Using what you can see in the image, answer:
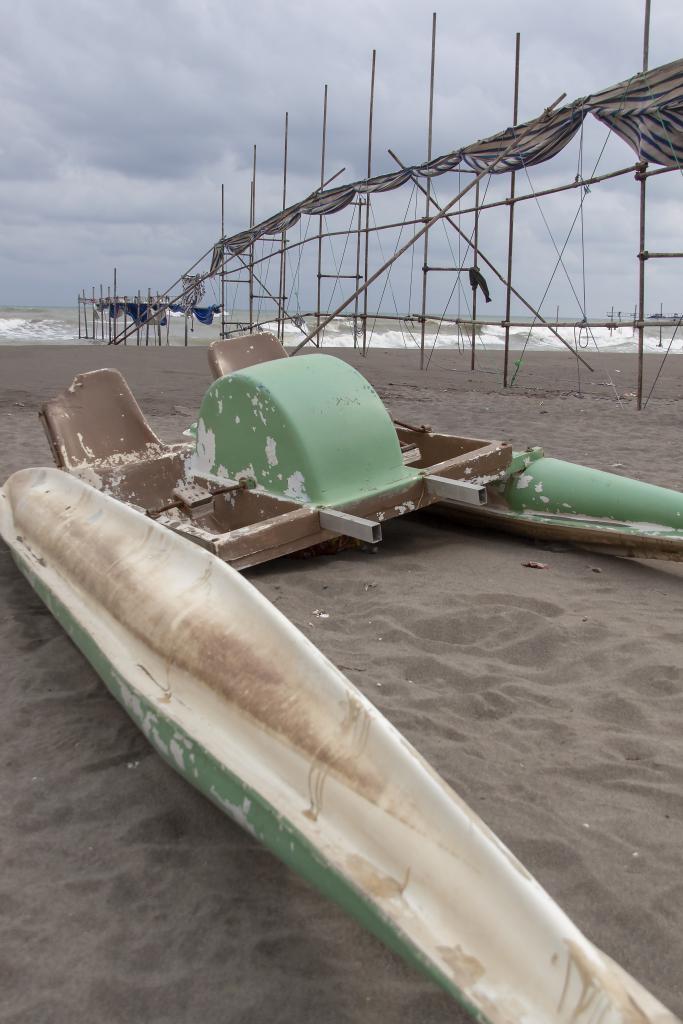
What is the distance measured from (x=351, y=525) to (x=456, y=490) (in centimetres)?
60

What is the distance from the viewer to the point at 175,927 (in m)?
1.75

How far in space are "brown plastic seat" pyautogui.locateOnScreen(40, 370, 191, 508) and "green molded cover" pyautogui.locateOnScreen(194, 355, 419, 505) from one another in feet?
1.81

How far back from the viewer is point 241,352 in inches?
209

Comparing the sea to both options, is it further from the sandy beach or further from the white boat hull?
the white boat hull

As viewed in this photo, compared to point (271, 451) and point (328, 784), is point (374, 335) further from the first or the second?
point (328, 784)

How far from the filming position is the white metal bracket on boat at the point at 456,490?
150 inches

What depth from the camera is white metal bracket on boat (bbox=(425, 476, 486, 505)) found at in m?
3.82

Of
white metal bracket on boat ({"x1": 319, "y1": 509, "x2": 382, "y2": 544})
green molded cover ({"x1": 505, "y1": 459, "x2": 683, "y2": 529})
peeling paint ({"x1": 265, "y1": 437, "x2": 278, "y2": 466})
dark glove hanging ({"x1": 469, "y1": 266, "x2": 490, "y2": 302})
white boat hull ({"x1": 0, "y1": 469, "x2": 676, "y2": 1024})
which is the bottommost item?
white boat hull ({"x1": 0, "y1": 469, "x2": 676, "y2": 1024})

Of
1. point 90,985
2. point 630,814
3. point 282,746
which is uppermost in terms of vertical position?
point 282,746

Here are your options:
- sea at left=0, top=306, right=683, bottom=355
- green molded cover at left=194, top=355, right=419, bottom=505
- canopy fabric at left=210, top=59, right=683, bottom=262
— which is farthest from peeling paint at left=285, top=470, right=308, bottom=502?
sea at left=0, top=306, right=683, bottom=355

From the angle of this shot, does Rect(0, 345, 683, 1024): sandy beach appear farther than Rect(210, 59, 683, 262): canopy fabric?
No

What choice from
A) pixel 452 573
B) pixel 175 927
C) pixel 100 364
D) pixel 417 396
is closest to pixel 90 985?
pixel 175 927

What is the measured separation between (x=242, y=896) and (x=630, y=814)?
35.8 inches

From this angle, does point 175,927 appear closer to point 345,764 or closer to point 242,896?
point 242,896
